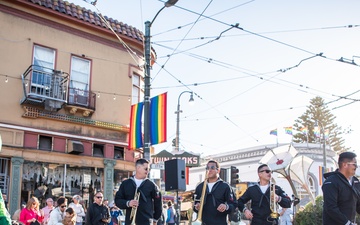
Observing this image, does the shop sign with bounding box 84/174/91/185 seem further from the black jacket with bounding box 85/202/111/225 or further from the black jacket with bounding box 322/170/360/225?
the black jacket with bounding box 322/170/360/225

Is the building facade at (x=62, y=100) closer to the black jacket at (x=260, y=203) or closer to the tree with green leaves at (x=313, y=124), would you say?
the black jacket at (x=260, y=203)

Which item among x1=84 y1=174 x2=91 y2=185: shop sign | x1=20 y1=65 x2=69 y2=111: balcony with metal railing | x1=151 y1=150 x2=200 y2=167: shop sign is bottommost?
x1=84 y1=174 x2=91 y2=185: shop sign

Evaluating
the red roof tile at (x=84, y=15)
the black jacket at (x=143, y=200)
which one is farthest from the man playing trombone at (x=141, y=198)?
the red roof tile at (x=84, y=15)

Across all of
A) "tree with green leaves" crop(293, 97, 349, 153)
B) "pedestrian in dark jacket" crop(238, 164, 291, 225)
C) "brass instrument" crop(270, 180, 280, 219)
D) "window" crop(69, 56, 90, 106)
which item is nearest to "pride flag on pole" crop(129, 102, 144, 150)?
"window" crop(69, 56, 90, 106)

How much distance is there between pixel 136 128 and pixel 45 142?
3.65 m

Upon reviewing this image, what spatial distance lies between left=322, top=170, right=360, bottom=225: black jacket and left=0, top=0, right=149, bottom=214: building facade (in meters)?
13.3

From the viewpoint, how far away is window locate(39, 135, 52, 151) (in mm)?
17828

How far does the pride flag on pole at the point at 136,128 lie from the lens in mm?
17828

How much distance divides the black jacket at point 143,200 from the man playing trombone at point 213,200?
710 mm

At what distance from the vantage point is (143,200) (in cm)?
757

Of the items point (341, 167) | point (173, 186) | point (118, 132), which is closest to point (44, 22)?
point (118, 132)

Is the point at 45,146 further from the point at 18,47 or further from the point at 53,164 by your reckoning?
the point at 18,47

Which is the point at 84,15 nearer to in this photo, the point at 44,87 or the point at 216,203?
the point at 44,87

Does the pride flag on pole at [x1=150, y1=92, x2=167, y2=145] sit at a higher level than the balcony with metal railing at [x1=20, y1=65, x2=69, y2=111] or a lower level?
lower
